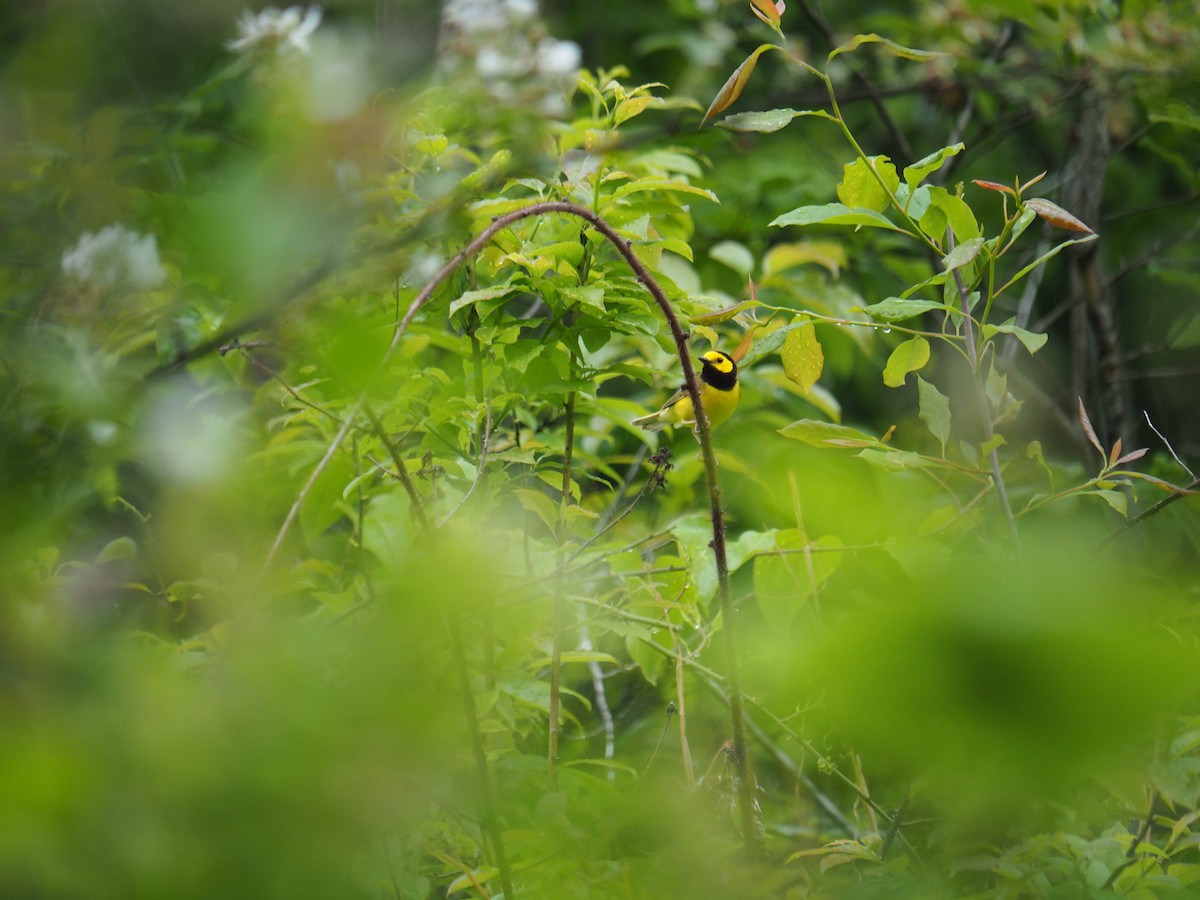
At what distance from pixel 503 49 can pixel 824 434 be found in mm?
1011

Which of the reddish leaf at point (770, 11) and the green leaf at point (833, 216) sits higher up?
the reddish leaf at point (770, 11)

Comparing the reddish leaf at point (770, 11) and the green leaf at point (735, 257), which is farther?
the green leaf at point (735, 257)

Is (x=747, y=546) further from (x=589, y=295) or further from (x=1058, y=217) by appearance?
(x=1058, y=217)

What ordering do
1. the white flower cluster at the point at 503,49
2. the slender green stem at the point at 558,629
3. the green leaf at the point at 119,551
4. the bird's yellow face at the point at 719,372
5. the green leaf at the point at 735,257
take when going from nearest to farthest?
the slender green stem at the point at 558,629 < the green leaf at the point at 119,551 < the white flower cluster at the point at 503,49 < the bird's yellow face at the point at 719,372 < the green leaf at the point at 735,257

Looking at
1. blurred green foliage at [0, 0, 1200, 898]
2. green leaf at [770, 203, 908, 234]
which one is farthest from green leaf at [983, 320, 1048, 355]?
green leaf at [770, 203, 908, 234]

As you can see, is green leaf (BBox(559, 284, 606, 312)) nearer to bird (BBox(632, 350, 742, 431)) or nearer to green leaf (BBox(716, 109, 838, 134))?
green leaf (BBox(716, 109, 838, 134))

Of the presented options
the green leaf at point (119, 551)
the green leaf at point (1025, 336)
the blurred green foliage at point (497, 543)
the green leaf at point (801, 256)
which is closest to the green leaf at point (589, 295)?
the blurred green foliage at point (497, 543)

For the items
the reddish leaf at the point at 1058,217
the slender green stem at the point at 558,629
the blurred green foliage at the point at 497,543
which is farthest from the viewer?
the slender green stem at the point at 558,629

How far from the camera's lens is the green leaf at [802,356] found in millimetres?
876

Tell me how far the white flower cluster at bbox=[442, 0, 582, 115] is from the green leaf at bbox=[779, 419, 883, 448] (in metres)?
0.62

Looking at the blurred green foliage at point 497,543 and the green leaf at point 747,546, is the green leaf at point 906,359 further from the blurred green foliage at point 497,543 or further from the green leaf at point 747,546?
the green leaf at point 747,546

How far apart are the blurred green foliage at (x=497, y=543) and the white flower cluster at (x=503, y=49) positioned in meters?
0.01

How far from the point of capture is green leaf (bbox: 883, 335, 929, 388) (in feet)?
2.78

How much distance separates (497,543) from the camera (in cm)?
72
